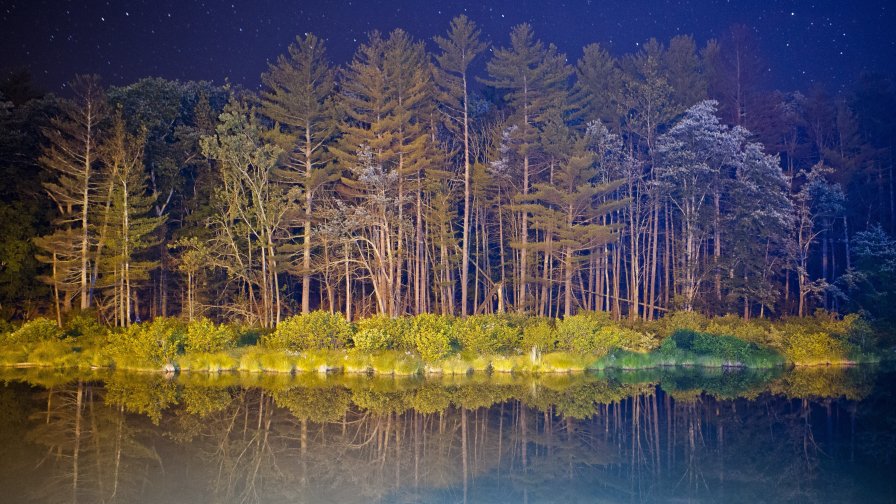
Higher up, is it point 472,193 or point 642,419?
point 472,193

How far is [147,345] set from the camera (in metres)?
23.6

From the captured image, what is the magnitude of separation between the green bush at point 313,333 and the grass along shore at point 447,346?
0.04m

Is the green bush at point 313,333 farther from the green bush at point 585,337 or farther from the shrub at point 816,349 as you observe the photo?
the shrub at point 816,349

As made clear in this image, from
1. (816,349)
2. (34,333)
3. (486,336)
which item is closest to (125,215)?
(34,333)

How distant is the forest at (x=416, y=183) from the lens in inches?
1254

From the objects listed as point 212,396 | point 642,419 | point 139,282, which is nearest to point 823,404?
point 642,419

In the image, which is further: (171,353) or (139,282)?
(139,282)

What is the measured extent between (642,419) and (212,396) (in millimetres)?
12082

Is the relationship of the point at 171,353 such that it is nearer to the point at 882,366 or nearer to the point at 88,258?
the point at 88,258

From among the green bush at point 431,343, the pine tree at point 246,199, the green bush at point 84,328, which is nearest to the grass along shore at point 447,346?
the green bush at point 431,343

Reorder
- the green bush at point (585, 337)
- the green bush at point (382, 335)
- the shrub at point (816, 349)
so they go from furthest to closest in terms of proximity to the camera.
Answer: the shrub at point (816, 349)
the green bush at point (585, 337)
the green bush at point (382, 335)

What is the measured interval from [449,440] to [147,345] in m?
14.5

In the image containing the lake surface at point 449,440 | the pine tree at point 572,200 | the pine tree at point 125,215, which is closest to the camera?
the lake surface at point 449,440

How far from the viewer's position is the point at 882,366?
25.0 metres
